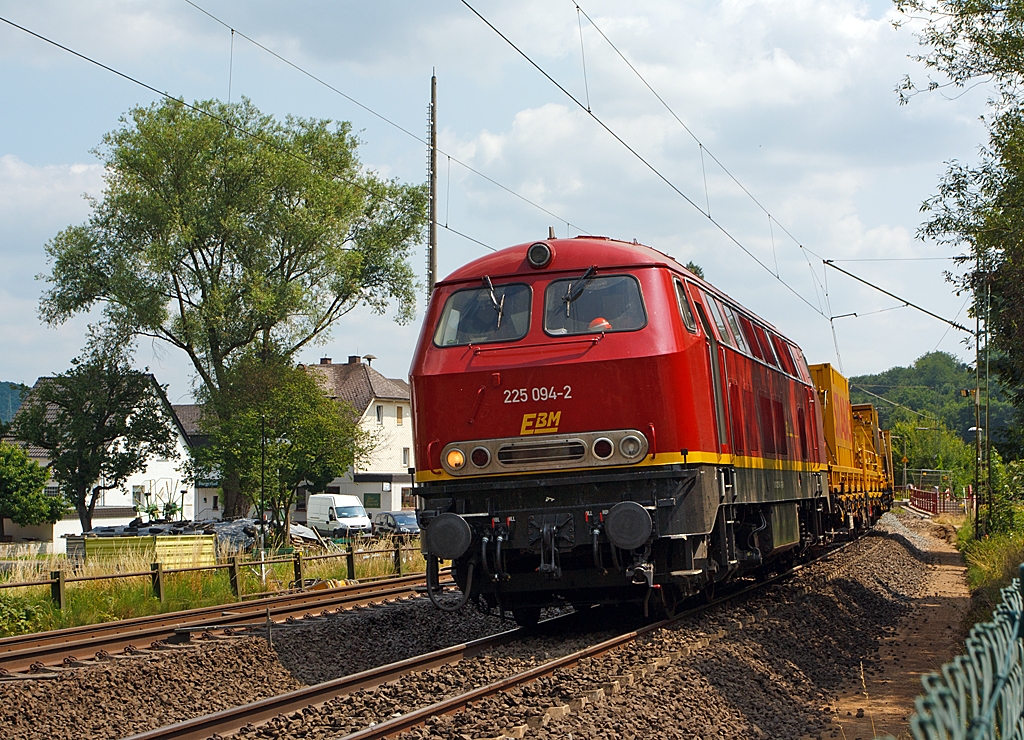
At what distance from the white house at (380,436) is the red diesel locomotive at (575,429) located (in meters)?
52.4

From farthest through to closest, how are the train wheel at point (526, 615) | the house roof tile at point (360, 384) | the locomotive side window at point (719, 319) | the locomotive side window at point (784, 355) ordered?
the house roof tile at point (360, 384), the locomotive side window at point (784, 355), the locomotive side window at point (719, 319), the train wheel at point (526, 615)

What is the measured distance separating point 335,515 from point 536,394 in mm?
38593

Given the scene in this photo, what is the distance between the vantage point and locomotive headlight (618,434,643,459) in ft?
32.6

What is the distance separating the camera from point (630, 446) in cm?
995

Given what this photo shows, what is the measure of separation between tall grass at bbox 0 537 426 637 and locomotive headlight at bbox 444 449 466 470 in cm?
715

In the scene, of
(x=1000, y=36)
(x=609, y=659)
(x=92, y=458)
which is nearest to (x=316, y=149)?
(x=92, y=458)

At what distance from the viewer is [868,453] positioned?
28.5 metres

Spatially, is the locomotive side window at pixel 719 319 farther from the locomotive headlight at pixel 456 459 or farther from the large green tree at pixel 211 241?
the large green tree at pixel 211 241

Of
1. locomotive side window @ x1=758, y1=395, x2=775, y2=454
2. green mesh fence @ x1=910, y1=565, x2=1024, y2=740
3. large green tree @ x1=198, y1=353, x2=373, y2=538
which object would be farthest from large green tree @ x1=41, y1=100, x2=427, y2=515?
green mesh fence @ x1=910, y1=565, x2=1024, y2=740

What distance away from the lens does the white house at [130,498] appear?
46406mm

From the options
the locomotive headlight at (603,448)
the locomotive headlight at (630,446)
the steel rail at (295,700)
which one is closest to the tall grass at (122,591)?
the steel rail at (295,700)

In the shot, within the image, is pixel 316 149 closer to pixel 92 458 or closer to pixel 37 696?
pixel 92 458

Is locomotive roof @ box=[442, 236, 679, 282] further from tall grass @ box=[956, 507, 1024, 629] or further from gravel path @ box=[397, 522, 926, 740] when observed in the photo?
tall grass @ box=[956, 507, 1024, 629]

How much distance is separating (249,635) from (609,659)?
15.9 ft
